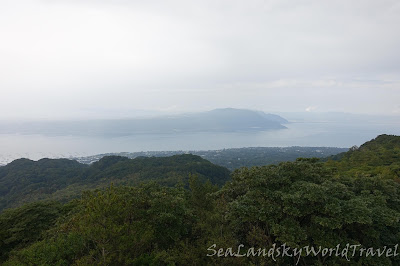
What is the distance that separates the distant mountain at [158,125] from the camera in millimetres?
124312

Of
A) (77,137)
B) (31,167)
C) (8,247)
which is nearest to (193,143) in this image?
(77,137)

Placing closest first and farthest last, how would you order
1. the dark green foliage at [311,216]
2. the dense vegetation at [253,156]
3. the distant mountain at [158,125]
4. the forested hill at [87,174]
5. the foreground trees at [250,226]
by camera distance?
the foreground trees at [250,226] → the dark green foliage at [311,216] → the forested hill at [87,174] → the dense vegetation at [253,156] → the distant mountain at [158,125]

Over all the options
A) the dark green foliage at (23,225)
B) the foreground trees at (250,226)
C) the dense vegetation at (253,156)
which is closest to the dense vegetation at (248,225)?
the foreground trees at (250,226)

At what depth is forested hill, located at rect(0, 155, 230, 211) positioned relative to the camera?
39.5 metres

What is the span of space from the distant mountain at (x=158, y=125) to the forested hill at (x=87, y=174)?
6921 cm

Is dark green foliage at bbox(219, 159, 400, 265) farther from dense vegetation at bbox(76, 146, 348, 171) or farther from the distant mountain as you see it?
the distant mountain

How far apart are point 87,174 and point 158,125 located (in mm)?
94932

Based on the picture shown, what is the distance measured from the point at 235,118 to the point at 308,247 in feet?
572

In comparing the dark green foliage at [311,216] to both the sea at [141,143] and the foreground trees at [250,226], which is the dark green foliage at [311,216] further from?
the sea at [141,143]

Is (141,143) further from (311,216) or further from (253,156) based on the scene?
(311,216)

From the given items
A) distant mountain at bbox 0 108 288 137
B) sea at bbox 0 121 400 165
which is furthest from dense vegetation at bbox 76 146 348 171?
distant mountain at bbox 0 108 288 137

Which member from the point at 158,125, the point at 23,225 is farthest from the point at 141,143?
the point at 23,225

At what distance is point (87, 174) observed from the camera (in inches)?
1988

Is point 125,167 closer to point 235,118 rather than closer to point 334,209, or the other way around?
point 334,209
